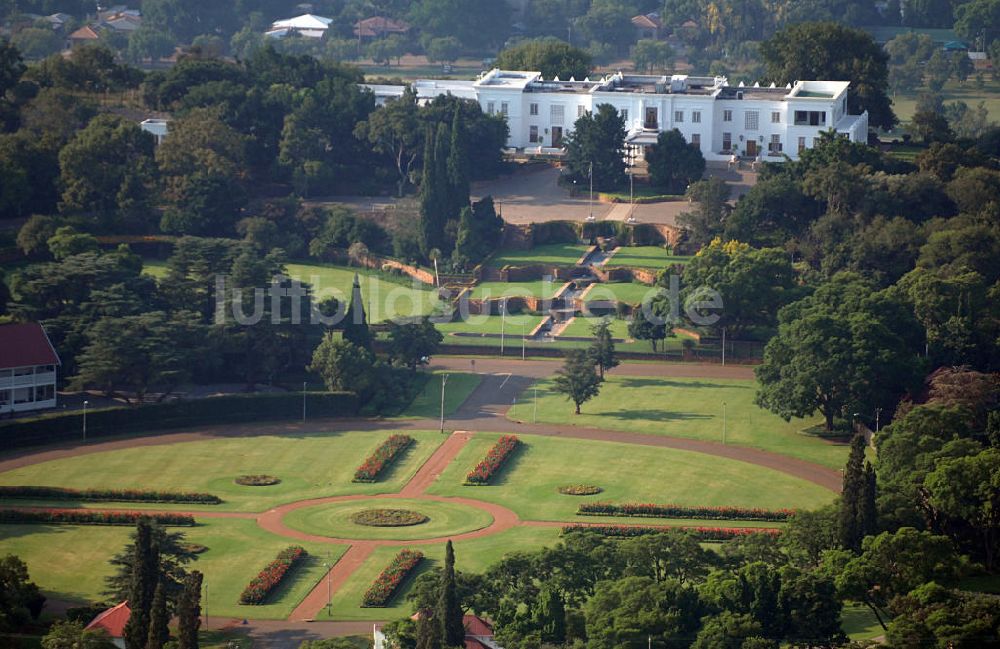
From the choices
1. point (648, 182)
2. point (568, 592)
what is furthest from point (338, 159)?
point (568, 592)

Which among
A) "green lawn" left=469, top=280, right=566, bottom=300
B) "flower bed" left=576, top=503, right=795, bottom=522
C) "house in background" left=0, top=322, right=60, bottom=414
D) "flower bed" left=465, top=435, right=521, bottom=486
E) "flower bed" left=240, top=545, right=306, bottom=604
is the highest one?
"green lawn" left=469, top=280, right=566, bottom=300

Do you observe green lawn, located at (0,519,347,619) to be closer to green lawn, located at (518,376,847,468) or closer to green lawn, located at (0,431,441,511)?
green lawn, located at (0,431,441,511)

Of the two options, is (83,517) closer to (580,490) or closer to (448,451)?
(448,451)

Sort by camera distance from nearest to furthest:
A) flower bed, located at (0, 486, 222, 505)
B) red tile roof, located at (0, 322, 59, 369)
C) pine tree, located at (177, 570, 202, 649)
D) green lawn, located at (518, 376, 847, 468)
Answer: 1. pine tree, located at (177, 570, 202, 649)
2. flower bed, located at (0, 486, 222, 505)
3. green lawn, located at (518, 376, 847, 468)
4. red tile roof, located at (0, 322, 59, 369)

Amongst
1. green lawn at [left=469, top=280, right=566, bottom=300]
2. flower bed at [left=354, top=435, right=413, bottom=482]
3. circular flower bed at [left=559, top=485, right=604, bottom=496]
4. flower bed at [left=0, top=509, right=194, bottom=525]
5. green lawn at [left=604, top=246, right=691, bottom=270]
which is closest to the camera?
flower bed at [left=0, top=509, right=194, bottom=525]

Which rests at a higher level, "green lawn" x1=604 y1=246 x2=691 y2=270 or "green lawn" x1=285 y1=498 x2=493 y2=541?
"green lawn" x1=604 y1=246 x2=691 y2=270

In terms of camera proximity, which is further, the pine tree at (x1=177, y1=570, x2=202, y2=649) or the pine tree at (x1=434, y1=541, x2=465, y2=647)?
the pine tree at (x1=434, y1=541, x2=465, y2=647)

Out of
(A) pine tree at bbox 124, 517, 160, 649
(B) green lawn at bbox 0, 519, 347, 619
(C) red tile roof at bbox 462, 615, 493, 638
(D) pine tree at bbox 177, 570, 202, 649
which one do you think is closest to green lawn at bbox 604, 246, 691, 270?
(B) green lawn at bbox 0, 519, 347, 619
